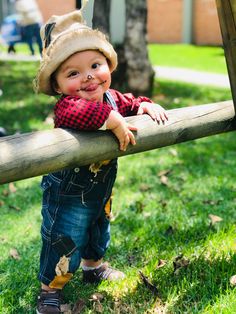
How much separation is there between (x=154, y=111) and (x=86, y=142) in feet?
1.45

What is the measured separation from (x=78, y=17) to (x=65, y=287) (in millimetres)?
1281

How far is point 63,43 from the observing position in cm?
218

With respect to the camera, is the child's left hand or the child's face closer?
the child's face

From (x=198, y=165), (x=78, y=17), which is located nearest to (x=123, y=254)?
(x=78, y=17)

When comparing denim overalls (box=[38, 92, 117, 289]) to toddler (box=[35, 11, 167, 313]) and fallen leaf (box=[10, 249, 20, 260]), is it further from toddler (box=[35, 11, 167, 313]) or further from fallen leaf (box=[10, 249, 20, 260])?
fallen leaf (box=[10, 249, 20, 260])

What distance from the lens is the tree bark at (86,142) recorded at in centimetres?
190

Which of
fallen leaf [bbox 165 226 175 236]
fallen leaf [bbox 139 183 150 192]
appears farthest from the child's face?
fallen leaf [bbox 139 183 150 192]

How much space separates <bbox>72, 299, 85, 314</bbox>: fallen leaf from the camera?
245cm

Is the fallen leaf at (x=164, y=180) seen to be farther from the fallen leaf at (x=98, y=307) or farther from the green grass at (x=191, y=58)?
the green grass at (x=191, y=58)

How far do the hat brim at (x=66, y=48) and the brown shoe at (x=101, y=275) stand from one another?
989 mm

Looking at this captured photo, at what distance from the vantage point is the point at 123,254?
3.01 meters

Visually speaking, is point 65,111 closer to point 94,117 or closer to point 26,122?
point 94,117

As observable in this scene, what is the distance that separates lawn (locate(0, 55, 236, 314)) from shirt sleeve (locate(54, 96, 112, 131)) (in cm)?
87

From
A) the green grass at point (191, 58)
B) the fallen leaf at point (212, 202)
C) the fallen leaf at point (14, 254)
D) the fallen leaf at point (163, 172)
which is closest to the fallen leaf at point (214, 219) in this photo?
the fallen leaf at point (212, 202)
